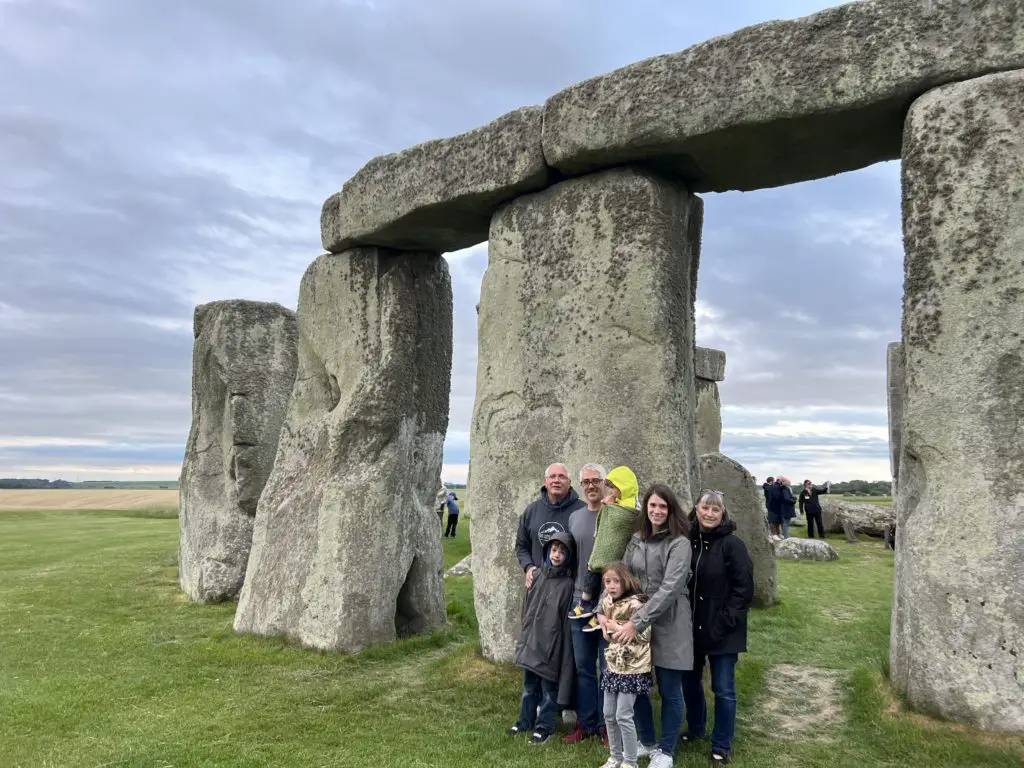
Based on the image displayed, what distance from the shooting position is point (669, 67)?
5.33 meters

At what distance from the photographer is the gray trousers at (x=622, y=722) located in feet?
13.4

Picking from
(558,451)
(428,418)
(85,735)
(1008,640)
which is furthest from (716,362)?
(85,735)

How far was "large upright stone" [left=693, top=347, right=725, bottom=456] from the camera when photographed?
1527 cm

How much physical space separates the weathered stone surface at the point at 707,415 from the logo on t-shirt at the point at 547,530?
1056cm

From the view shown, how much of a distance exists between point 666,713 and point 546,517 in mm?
1356

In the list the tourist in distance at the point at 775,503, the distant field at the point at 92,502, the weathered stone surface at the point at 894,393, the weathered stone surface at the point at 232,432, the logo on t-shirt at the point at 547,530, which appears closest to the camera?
the logo on t-shirt at the point at 547,530

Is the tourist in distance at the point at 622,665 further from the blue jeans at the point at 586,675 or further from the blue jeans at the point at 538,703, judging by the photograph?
the blue jeans at the point at 538,703

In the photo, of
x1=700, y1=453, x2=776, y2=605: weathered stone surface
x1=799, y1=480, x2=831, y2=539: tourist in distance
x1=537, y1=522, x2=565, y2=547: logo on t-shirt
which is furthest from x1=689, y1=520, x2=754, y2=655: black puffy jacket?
x1=799, y1=480, x2=831, y2=539: tourist in distance

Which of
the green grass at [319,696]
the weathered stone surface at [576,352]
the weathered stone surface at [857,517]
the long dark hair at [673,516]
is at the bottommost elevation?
the green grass at [319,696]

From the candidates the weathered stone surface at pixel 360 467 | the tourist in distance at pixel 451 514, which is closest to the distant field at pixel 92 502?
the tourist in distance at pixel 451 514

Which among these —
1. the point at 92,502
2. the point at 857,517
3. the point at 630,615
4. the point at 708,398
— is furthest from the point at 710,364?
the point at 92,502

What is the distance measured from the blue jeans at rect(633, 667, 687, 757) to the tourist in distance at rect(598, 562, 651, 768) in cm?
16

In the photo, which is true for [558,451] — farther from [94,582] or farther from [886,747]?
[94,582]

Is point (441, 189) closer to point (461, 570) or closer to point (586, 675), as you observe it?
point (586, 675)
